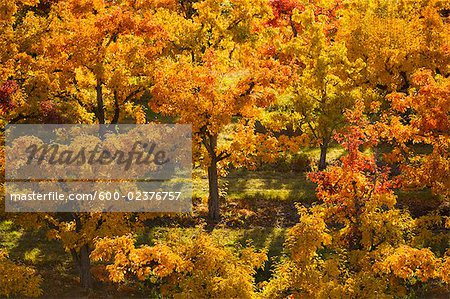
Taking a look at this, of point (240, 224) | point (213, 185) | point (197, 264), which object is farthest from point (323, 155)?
point (197, 264)

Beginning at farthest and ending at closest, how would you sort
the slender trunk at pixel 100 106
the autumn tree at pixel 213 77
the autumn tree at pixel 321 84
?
the autumn tree at pixel 321 84 < the slender trunk at pixel 100 106 < the autumn tree at pixel 213 77

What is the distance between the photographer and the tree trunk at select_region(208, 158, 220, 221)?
2964cm

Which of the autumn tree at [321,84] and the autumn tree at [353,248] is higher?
the autumn tree at [321,84]

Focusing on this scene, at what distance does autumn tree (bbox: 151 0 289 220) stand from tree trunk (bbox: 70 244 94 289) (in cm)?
630

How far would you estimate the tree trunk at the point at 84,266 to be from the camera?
24.1 meters

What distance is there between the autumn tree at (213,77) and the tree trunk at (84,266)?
6298 millimetres

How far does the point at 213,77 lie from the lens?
26.1m

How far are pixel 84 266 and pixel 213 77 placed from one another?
27.5 feet

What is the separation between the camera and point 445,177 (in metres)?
23.7

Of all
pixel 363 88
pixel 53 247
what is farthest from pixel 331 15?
pixel 53 247
